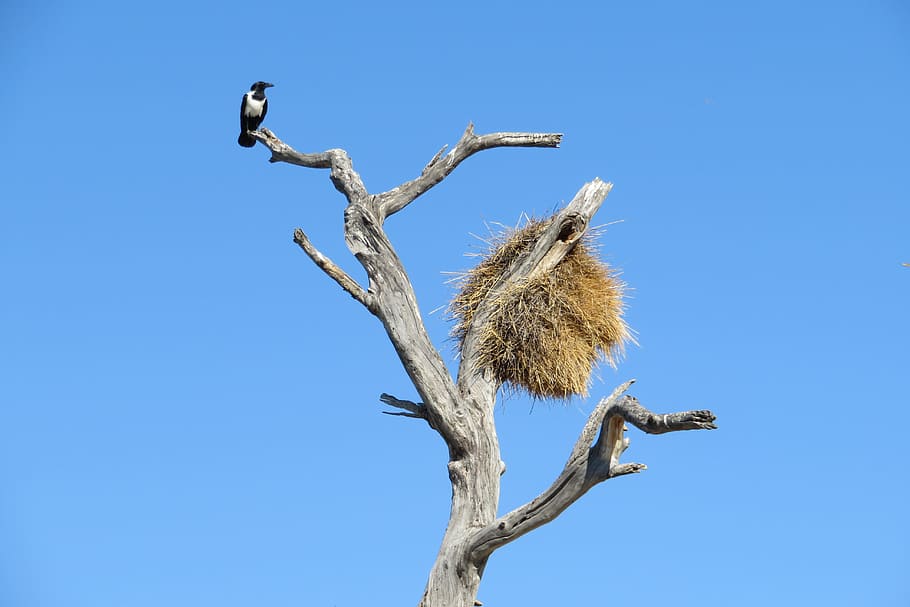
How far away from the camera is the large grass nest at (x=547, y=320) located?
17.4 feet

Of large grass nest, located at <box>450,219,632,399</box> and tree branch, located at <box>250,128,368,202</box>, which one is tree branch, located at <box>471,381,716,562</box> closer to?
large grass nest, located at <box>450,219,632,399</box>

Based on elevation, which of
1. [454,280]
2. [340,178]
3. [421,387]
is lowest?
[421,387]

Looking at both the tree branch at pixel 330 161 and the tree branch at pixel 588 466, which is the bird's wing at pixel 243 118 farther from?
the tree branch at pixel 588 466

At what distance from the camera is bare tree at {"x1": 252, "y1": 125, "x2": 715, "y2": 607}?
14.7ft

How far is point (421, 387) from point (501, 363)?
465 mm

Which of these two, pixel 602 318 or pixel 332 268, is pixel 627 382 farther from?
pixel 332 268

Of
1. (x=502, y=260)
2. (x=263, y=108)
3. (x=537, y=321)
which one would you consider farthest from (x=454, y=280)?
(x=263, y=108)

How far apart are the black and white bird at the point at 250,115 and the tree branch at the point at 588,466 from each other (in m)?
3.35

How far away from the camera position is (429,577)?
499cm

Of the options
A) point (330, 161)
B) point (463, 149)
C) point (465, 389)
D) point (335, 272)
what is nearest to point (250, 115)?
point (330, 161)

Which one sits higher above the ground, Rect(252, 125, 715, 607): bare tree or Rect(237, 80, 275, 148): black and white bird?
Rect(237, 80, 275, 148): black and white bird

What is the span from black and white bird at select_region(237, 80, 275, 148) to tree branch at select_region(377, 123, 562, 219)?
1.59m

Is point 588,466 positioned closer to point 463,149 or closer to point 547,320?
point 547,320

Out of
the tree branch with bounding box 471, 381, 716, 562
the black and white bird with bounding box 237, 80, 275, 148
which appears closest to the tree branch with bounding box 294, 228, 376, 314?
the tree branch with bounding box 471, 381, 716, 562
